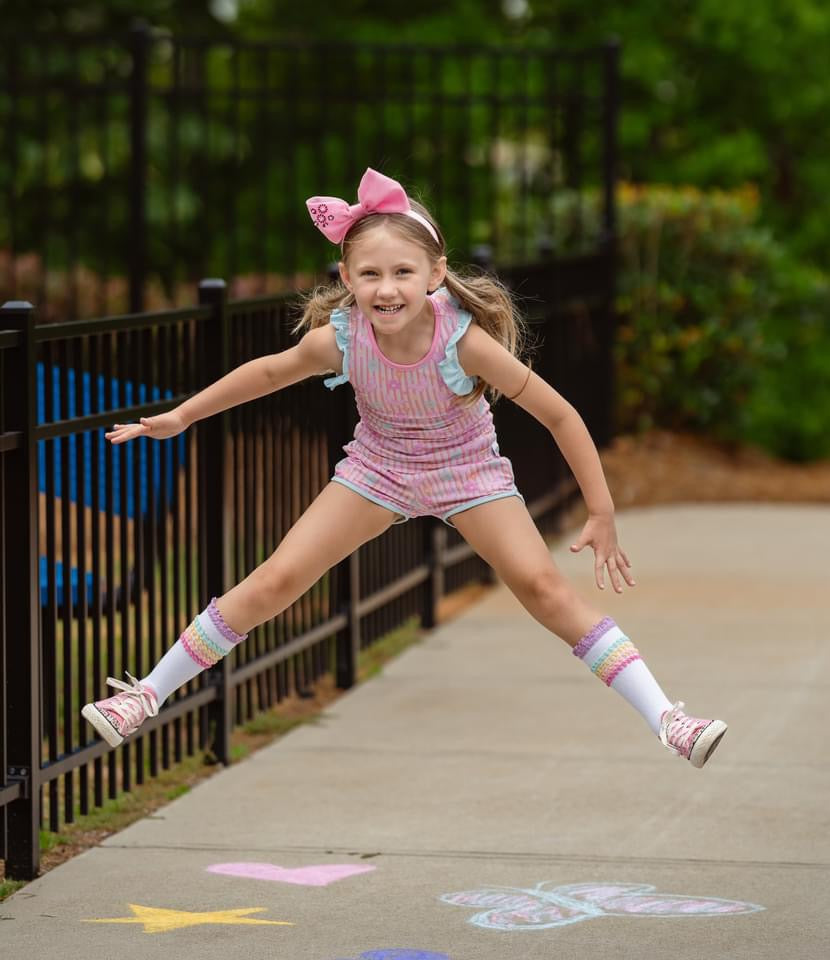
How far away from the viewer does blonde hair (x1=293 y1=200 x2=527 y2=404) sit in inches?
180

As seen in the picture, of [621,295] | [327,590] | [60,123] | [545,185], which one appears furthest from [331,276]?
[60,123]

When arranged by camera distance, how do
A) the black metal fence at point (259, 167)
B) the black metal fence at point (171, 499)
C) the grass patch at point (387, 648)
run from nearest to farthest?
the black metal fence at point (171, 499) < the grass patch at point (387, 648) < the black metal fence at point (259, 167)

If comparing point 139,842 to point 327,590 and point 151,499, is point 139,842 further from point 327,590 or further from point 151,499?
point 327,590

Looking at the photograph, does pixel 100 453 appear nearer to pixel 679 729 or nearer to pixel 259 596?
pixel 259 596

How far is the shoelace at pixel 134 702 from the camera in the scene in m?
4.65

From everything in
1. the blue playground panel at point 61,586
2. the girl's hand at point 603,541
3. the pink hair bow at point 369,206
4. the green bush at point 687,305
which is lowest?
the blue playground panel at point 61,586

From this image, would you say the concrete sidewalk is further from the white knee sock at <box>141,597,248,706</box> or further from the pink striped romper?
the pink striped romper

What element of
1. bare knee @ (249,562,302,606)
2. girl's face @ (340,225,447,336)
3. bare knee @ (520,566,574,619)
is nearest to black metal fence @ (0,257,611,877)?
bare knee @ (249,562,302,606)

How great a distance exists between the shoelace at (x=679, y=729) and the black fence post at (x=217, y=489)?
2.16m

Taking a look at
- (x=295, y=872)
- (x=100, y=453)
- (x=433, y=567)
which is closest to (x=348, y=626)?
(x=433, y=567)

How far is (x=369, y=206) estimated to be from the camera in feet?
15.1

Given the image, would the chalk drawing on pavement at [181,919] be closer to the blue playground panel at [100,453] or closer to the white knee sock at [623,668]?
the white knee sock at [623,668]

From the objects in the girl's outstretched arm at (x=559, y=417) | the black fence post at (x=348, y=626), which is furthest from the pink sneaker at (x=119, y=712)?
the black fence post at (x=348, y=626)

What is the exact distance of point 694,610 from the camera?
9.05 metres
